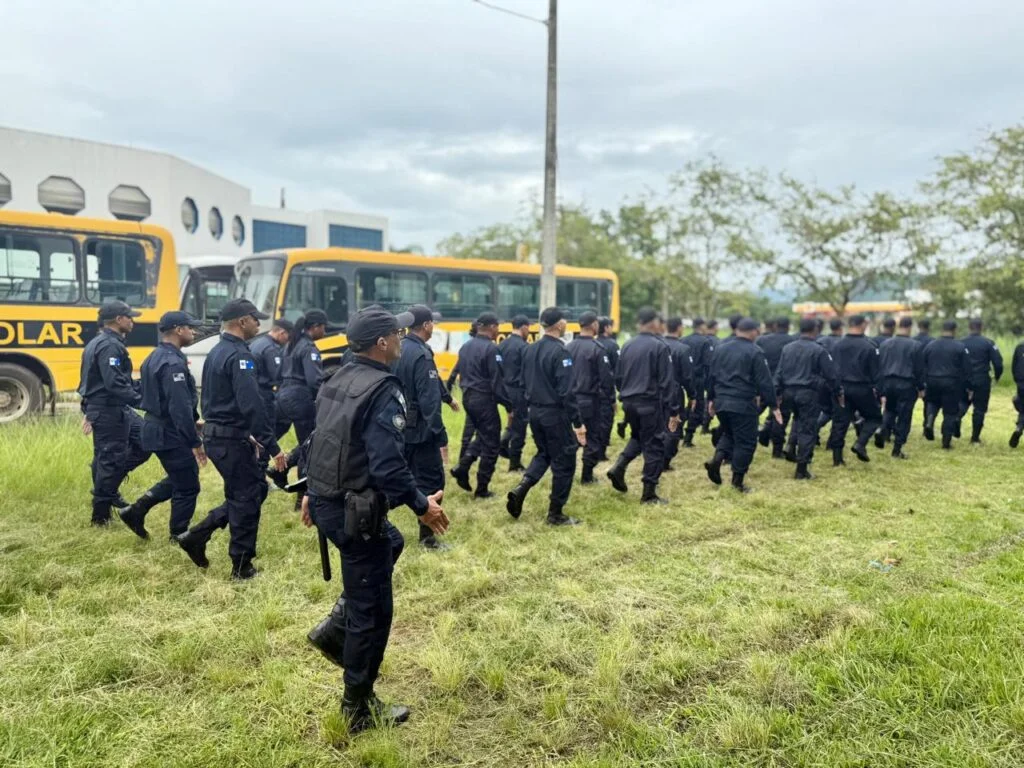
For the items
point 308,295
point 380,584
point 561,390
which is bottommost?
point 380,584

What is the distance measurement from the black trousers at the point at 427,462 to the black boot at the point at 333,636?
2.19m

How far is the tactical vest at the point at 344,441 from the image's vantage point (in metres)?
2.77

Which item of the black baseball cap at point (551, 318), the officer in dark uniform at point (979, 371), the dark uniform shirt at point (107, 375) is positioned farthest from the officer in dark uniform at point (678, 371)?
the dark uniform shirt at point (107, 375)

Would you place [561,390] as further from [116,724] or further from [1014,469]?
[1014,469]

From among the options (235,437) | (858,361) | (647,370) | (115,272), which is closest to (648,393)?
(647,370)

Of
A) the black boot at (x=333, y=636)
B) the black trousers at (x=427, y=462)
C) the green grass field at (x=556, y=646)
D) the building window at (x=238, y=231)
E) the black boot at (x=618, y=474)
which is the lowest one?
the green grass field at (x=556, y=646)

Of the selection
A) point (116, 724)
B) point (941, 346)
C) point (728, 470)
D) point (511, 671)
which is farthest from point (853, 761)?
point (941, 346)

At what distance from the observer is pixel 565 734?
287 centimetres

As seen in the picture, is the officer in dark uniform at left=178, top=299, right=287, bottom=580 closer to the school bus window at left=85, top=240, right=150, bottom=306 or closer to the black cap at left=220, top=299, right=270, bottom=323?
the black cap at left=220, top=299, right=270, bottom=323

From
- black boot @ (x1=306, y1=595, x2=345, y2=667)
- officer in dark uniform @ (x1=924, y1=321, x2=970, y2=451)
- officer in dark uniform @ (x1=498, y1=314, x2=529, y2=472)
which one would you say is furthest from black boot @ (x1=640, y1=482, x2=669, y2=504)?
officer in dark uniform @ (x1=924, y1=321, x2=970, y2=451)

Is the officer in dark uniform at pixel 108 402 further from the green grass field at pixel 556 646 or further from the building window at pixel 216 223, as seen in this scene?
the building window at pixel 216 223

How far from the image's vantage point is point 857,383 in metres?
8.06

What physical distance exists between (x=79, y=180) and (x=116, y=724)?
27164mm

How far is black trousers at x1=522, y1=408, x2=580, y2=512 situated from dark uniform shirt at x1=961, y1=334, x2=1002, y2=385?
6909mm
